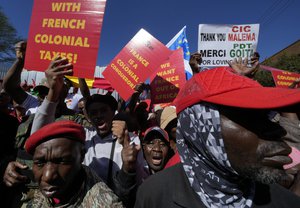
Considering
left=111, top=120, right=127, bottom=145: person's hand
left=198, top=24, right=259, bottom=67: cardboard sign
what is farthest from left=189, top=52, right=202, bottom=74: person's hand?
left=111, top=120, right=127, bottom=145: person's hand

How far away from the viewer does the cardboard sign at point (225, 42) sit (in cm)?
502

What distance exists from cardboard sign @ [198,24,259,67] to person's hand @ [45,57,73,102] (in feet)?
11.2

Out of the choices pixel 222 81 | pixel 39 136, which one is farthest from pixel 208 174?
pixel 39 136

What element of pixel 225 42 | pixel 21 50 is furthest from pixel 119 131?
pixel 225 42

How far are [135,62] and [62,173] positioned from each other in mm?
2105

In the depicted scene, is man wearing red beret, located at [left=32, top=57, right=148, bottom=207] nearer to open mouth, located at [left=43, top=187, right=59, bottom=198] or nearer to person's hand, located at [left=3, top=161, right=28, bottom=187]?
person's hand, located at [left=3, top=161, right=28, bottom=187]

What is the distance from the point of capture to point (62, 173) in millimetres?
1495

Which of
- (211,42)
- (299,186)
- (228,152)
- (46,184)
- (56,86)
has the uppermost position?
(211,42)

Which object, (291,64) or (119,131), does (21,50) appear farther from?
(291,64)

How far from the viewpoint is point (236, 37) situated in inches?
202

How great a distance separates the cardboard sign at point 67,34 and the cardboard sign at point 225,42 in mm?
3106

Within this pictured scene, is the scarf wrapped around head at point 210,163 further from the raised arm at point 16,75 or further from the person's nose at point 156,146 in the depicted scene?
the raised arm at point 16,75

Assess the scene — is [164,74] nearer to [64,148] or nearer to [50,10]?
[50,10]

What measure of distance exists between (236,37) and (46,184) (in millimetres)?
4721
